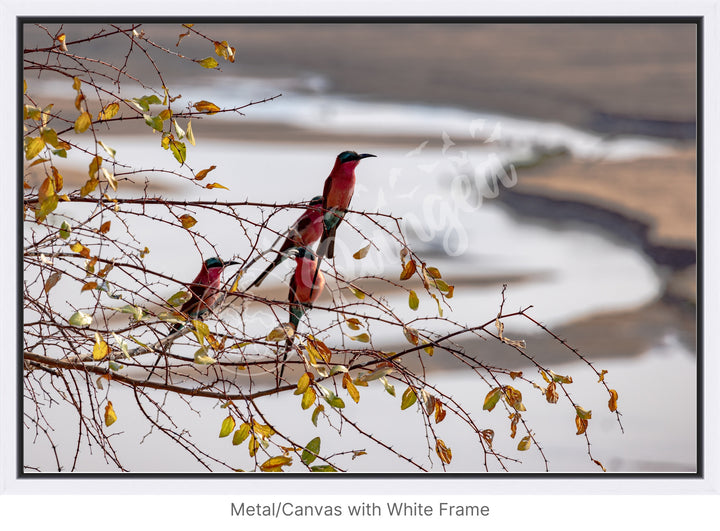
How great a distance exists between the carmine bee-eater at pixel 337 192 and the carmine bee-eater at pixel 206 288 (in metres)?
0.21

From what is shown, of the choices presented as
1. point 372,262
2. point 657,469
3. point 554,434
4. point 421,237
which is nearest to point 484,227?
point 421,237

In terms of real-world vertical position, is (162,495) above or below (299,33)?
below

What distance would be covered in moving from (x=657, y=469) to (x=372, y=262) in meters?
0.77

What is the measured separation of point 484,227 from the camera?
1361mm

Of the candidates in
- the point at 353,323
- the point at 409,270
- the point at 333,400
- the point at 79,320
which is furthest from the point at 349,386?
the point at 79,320

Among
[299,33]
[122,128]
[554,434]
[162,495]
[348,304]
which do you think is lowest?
[162,495]

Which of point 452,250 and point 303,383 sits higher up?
point 452,250

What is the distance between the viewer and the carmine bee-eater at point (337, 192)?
1339 mm

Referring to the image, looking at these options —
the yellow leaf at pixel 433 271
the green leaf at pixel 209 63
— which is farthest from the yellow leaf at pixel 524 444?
the green leaf at pixel 209 63

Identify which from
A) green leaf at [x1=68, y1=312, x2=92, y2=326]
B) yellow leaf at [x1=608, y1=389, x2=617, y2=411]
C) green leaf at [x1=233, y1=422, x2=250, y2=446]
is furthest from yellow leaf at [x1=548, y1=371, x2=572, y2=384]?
green leaf at [x1=68, y1=312, x2=92, y2=326]

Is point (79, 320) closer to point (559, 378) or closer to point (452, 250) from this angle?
point (452, 250)

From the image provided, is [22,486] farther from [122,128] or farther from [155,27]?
[155,27]

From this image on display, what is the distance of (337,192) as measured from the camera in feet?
4.40

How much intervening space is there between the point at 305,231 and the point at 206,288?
0.79 feet
